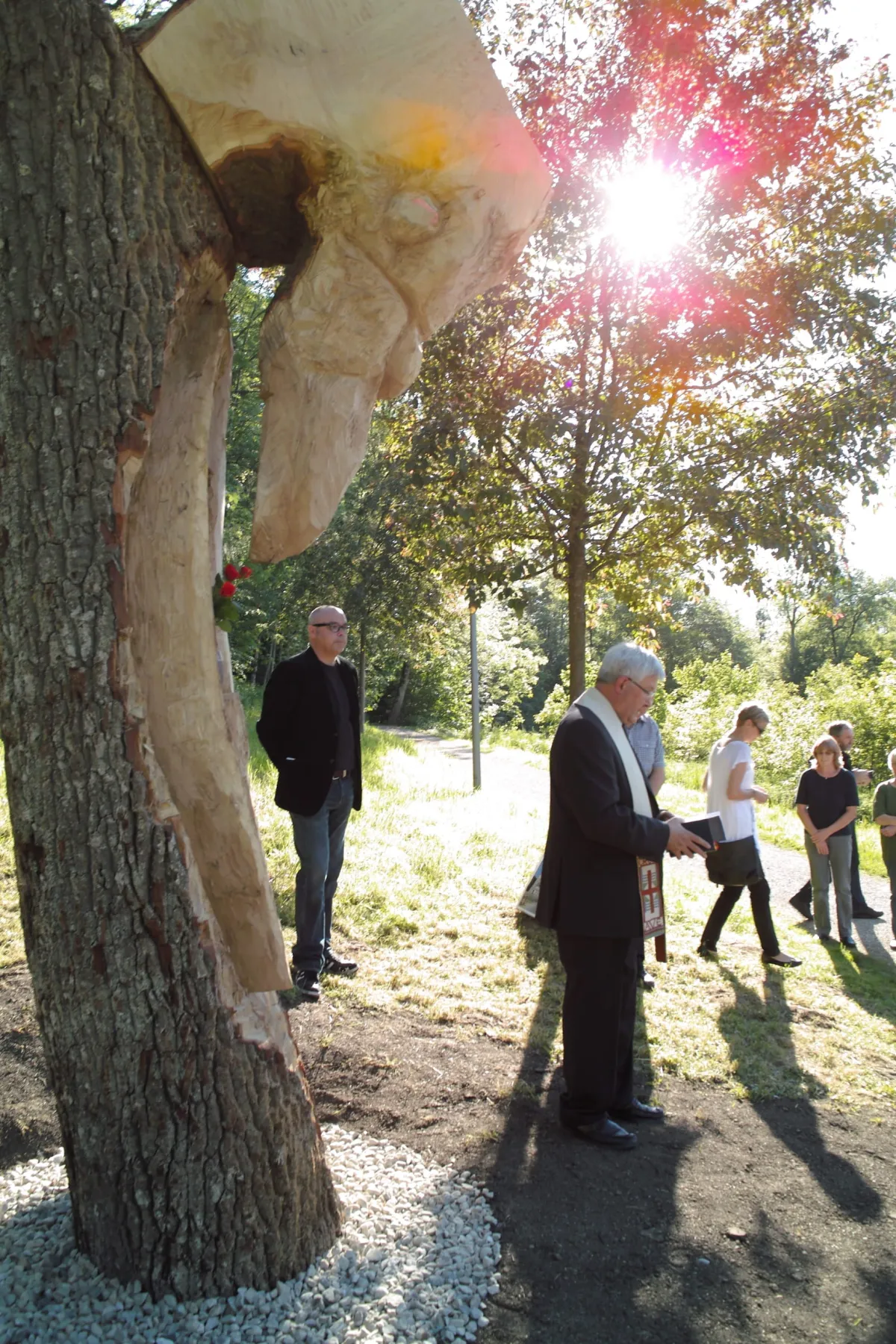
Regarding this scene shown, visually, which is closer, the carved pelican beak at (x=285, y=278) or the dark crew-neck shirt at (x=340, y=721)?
the carved pelican beak at (x=285, y=278)

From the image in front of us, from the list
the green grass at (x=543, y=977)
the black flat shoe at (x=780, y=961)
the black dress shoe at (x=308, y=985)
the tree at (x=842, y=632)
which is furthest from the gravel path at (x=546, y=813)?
the tree at (x=842, y=632)

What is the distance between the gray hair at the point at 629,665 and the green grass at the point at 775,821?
428 centimetres

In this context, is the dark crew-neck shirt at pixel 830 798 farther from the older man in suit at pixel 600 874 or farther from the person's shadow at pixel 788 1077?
the older man in suit at pixel 600 874

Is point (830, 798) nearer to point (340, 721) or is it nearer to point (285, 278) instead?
point (340, 721)

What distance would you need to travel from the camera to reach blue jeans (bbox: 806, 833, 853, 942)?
252 inches

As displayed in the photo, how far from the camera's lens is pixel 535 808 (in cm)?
1177

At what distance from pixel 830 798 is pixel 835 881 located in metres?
0.61

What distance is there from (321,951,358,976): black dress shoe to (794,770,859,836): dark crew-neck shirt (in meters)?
3.70

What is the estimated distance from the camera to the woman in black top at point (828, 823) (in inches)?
255

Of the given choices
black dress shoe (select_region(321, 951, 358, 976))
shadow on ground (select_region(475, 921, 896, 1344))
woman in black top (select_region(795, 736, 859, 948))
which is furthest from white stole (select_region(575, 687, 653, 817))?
woman in black top (select_region(795, 736, 859, 948))

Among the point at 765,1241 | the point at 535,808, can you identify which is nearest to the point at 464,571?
the point at 765,1241

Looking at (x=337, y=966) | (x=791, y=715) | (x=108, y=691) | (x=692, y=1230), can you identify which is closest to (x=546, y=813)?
(x=337, y=966)

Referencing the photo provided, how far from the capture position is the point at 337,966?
5023 millimetres

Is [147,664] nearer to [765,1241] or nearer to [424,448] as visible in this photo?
[765,1241]
